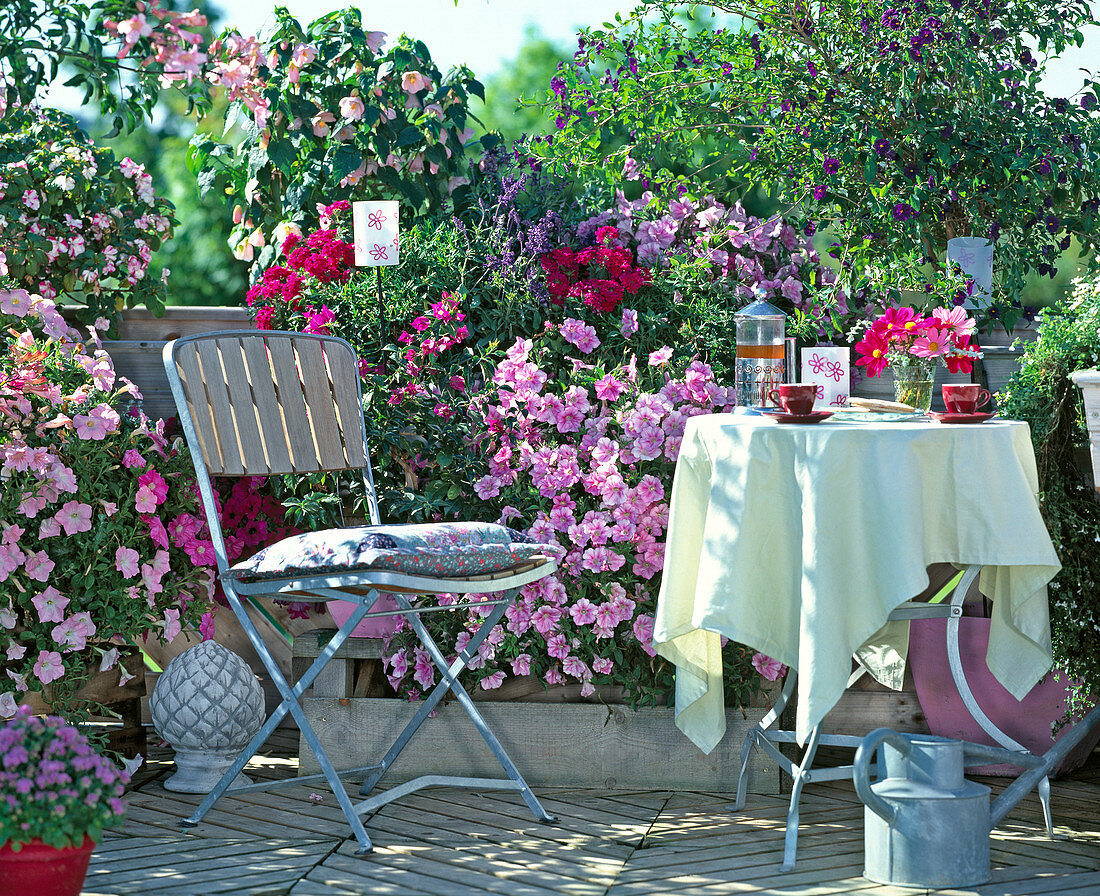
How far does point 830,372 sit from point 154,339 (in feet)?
6.91

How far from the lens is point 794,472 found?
2.34 meters

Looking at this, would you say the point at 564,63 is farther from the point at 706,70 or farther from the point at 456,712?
the point at 456,712

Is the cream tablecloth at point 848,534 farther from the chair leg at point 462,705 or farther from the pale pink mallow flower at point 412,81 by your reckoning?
the pale pink mallow flower at point 412,81

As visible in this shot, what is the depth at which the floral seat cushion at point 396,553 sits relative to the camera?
2.29 metres

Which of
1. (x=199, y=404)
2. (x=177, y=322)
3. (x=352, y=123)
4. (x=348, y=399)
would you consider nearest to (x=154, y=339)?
(x=177, y=322)

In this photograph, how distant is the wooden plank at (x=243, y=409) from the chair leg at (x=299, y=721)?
0.33m

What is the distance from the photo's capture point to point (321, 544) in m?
2.36

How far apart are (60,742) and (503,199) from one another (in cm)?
199

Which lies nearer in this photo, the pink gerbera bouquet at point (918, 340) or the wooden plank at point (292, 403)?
the pink gerbera bouquet at point (918, 340)

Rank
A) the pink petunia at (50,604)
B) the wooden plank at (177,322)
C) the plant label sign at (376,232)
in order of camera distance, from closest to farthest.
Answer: the pink petunia at (50,604) < the plant label sign at (376,232) < the wooden plank at (177,322)

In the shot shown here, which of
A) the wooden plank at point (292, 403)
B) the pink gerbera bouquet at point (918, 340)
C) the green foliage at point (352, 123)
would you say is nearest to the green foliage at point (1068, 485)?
the pink gerbera bouquet at point (918, 340)

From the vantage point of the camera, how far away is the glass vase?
2.66 meters

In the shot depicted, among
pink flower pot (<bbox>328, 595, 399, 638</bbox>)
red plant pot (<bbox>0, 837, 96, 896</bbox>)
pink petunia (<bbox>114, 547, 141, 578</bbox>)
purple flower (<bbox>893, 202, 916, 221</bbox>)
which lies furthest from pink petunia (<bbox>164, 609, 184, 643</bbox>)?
purple flower (<bbox>893, 202, 916, 221</bbox>)

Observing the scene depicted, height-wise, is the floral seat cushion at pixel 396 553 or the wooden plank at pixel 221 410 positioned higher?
the wooden plank at pixel 221 410
